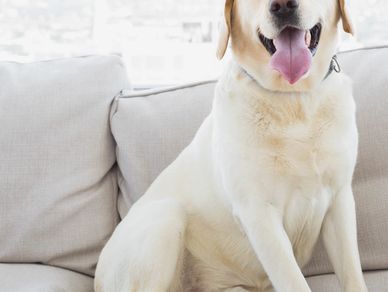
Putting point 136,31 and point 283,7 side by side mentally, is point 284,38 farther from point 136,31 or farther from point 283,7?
point 136,31

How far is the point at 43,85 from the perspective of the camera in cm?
186

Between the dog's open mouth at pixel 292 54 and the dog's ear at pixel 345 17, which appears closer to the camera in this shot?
the dog's open mouth at pixel 292 54

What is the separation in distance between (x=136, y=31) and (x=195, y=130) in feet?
3.20

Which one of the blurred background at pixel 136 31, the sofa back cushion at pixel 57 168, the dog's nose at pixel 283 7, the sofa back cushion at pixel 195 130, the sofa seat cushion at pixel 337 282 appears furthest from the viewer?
the blurred background at pixel 136 31

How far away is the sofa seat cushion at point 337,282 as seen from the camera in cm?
149

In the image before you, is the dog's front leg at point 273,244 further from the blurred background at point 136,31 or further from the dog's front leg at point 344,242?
the blurred background at point 136,31

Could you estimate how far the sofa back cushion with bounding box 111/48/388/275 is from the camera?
5.41 feet

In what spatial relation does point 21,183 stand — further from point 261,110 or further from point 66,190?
point 261,110

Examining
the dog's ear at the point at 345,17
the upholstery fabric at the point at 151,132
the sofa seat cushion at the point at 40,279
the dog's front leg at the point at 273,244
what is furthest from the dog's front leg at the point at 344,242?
the sofa seat cushion at the point at 40,279

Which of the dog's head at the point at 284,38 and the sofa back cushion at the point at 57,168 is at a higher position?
the dog's head at the point at 284,38

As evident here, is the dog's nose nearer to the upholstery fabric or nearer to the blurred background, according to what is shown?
the upholstery fabric

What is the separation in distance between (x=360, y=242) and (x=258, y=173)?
1.69 ft

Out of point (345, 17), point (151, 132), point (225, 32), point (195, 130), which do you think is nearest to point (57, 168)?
point (151, 132)

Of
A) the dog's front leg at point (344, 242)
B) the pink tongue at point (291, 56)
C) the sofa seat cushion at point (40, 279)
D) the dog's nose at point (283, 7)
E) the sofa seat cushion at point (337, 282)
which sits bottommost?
the sofa seat cushion at point (40, 279)
